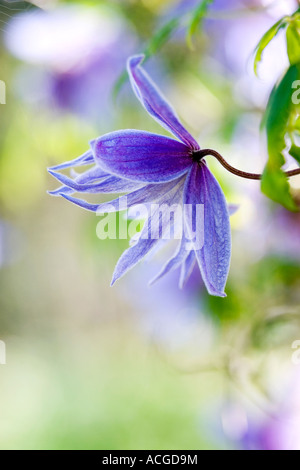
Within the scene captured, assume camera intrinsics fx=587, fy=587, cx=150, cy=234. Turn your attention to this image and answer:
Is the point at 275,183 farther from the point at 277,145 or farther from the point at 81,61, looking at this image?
the point at 81,61

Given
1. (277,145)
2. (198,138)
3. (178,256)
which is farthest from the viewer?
(198,138)

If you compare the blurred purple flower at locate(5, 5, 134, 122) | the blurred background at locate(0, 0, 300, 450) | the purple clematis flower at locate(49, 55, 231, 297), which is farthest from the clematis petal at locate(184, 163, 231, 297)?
the blurred purple flower at locate(5, 5, 134, 122)

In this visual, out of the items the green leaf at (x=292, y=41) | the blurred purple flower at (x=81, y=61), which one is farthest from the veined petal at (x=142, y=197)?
the blurred purple flower at (x=81, y=61)

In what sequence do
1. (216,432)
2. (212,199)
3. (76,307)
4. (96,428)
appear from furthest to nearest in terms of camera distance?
(76,307) < (96,428) < (216,432) < (212,199)

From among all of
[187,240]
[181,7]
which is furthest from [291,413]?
[181,7]

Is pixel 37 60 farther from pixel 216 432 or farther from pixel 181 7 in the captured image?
pixel 216 432

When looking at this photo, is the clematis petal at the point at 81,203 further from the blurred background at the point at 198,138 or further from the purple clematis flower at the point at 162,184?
the blurred background at the point at 198,138

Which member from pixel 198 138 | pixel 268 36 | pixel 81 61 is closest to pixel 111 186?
pixel 268 36
